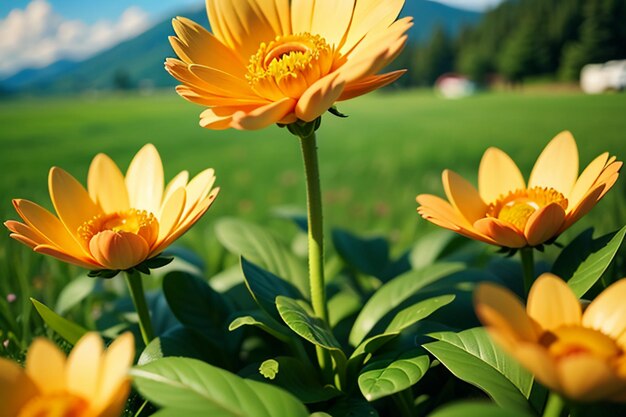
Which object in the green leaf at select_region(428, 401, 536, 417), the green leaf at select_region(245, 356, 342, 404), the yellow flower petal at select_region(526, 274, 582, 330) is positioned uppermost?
the yellow flower petal at select_region(526, 274, 582, 330)

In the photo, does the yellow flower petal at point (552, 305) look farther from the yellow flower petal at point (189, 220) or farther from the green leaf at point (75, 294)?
the green leaf at point (75, 294)

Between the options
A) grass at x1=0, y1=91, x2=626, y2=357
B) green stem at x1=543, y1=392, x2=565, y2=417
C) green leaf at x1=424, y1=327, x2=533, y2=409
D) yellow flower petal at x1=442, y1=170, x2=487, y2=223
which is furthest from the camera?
grass at x1=0, y1=91, x2=626, y2=357

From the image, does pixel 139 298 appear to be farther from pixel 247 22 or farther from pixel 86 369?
pixel 247 22

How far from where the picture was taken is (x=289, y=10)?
0.89 m

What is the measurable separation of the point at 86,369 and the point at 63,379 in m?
0.03

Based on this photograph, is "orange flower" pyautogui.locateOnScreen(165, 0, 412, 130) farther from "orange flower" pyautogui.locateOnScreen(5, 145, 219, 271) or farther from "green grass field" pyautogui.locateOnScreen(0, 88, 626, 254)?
"green grass field" pyautogui.locateOnScreen(0, 88, 626, 254)

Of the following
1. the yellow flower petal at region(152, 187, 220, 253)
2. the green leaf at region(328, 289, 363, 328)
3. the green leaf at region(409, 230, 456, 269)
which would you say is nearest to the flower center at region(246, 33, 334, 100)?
the yellow flower petal at region(152, 187, 220, 253)

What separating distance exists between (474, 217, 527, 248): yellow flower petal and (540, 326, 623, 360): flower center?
0.68ft

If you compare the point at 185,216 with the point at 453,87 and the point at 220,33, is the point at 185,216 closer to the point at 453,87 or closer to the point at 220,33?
the point at 220,33

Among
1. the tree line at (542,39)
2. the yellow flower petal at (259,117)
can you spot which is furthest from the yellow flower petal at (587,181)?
the tree line at (542,39)

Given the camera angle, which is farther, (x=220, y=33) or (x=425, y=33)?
(x=425, y=33)

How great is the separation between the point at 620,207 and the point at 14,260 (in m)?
1.60

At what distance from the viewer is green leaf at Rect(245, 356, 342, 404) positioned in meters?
0.80

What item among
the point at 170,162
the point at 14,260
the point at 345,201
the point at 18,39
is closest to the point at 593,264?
the point at 14,260
